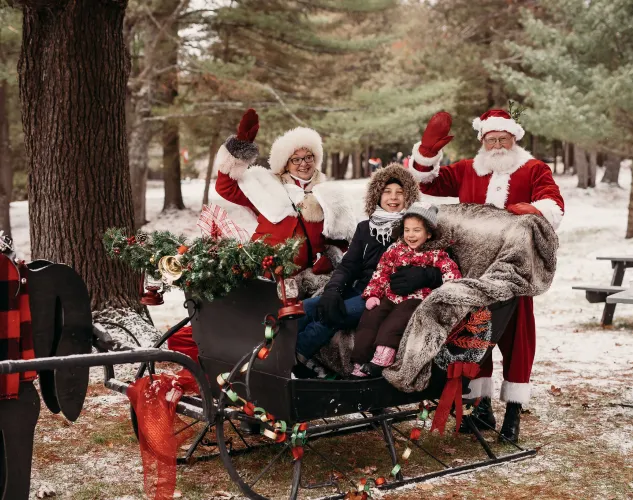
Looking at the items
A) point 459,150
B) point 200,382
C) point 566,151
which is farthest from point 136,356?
point 566,151

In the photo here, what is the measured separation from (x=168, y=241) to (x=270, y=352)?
0.80 metres

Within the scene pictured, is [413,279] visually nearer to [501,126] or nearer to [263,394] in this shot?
[263,394]

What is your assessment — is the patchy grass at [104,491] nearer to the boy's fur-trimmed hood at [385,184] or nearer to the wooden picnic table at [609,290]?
the boy's fur-trimmed hood at [385,184]

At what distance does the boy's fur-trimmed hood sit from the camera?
15.9ft

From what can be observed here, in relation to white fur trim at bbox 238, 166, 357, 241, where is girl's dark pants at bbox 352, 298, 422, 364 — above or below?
below

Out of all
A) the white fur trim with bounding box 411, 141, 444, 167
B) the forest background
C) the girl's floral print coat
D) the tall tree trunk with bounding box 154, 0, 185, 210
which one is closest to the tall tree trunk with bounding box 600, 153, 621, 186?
the forest background

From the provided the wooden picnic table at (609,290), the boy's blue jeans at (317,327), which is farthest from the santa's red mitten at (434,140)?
the wooden picnic table at (609,290)

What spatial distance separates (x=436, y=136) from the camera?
210 inches

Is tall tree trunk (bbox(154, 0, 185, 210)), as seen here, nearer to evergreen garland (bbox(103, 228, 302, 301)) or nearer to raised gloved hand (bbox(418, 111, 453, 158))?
raised gloved hand (bbox(418, 111, 453, 158))

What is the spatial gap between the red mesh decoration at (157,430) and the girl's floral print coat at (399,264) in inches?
49.0

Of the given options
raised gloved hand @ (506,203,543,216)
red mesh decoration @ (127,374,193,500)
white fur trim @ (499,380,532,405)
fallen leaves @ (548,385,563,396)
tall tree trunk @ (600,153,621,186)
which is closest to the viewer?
red mesh decoration @ (127,374,193,500)

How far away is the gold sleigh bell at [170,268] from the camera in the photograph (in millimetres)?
4020

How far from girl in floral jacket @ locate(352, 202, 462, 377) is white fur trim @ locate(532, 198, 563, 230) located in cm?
70

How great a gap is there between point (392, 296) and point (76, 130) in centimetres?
351
